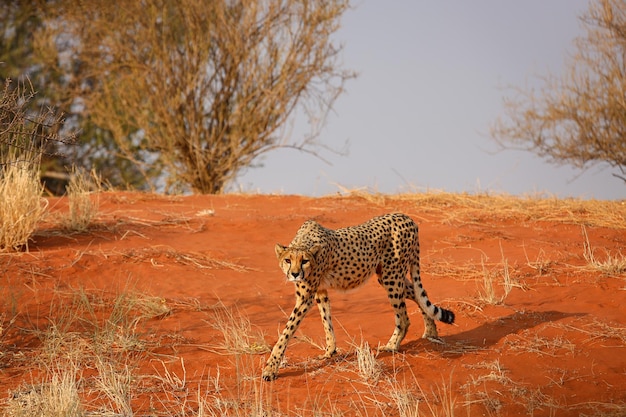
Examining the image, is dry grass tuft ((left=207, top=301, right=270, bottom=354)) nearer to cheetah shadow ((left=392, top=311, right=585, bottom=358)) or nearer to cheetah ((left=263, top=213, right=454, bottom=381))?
cheetah ((left=263, top=213, right=454, bottom=381))

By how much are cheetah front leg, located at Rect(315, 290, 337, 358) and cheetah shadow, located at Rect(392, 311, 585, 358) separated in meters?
0.52

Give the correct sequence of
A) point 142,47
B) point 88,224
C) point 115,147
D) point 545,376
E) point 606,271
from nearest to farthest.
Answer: point 545,376
point 606,271
point 88,224
point 142,47
point 115,147

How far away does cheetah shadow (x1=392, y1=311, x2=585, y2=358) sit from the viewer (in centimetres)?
583

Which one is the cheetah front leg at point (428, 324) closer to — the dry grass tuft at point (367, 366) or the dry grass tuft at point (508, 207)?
the dry grass tuft at point (367, 366)

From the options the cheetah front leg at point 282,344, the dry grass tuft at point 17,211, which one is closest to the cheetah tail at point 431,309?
the cheetah front leg at point 282,344

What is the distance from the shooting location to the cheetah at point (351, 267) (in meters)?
5.33

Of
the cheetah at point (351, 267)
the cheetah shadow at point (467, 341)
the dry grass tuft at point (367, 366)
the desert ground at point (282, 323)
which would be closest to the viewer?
the desert ground at point (282, 323)

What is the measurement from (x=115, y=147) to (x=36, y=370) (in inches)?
678

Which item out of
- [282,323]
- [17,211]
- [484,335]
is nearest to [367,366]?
[484,335]

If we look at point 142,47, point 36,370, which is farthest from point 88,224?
point 142,47

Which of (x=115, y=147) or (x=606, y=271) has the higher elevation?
(x=115, y=147)

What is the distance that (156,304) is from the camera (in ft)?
22.6

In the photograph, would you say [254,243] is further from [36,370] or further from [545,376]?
[545,376]

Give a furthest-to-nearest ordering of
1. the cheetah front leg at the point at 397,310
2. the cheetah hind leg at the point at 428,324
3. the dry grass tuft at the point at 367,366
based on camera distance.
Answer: the cheetah hind leg at the point at 428,324
the cheetah front leg at the point at 397,310
the dry grass tuft at the point at 367,366
